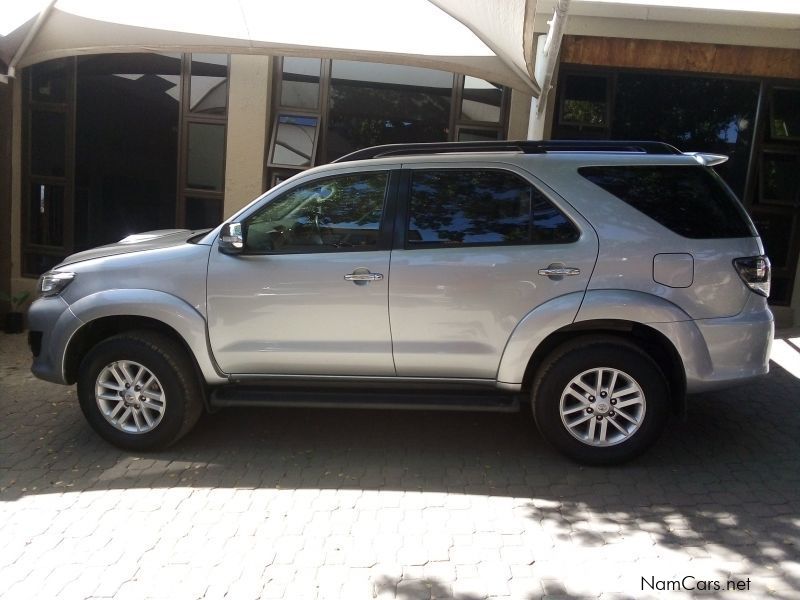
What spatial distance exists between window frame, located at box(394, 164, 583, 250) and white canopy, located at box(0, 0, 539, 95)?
200 cm

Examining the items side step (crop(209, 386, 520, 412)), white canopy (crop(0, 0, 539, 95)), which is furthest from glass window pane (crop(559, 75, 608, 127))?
side step (crop(209, 386, 520, 412))

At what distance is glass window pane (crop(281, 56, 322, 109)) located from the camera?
27.9ft

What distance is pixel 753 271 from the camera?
414cm

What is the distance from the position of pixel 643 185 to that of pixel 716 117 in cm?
492

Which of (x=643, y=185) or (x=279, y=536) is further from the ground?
(x=643, y=185)

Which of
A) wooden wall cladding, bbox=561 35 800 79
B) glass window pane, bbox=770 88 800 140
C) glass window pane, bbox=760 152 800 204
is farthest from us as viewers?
glass window pane, bbox=760 152 800 204

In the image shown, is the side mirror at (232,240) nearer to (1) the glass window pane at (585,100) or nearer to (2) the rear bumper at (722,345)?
(2) the rear bumper at (722,345)

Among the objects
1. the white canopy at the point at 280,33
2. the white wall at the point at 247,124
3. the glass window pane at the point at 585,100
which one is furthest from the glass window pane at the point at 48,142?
the glass window pane at the point at 585,100

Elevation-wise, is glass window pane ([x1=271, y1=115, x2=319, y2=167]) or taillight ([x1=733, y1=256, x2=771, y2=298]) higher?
glass window pane ([x1=271, y1=115, x2=319, y2=167])

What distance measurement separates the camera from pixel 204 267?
4422mm

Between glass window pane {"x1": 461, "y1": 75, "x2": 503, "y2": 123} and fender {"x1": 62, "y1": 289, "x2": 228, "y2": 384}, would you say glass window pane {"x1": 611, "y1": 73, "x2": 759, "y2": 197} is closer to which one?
glass window pane {"x1": 461, "y1": 75, "x2": 503, "y2": 123}

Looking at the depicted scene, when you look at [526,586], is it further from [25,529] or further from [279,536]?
[25,529]

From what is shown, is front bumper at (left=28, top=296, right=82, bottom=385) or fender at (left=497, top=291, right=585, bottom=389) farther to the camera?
front bumper at (left=28, top=296, right=82, bottom=385)

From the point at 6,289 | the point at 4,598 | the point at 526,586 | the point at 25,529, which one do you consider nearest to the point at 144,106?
the point at 6,289
